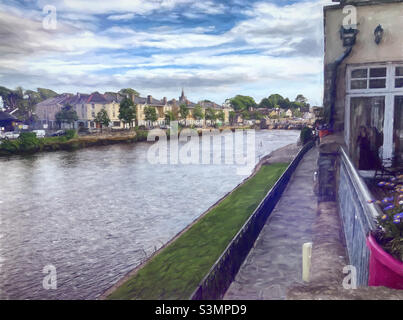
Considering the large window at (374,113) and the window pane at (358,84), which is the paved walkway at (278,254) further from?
the window pane at (358,84)

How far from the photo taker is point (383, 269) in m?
3.30

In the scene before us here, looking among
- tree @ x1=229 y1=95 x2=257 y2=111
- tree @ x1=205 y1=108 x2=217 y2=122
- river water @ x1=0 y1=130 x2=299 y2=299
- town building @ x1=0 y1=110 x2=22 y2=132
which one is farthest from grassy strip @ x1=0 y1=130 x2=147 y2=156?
tree @ x1=229 y1=95 x2=257 y2=111

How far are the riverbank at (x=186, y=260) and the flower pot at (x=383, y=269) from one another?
5.37m

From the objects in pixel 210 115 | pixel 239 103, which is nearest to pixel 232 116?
pixel 239 103

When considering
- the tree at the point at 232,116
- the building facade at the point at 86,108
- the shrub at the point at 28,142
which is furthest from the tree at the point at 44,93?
the shrub at the point at 28,142

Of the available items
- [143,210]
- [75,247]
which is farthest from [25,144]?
[75,247]

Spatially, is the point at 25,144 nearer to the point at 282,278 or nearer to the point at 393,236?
the point at 282,278

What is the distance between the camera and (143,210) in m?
18.8

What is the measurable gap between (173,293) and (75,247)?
6.93m

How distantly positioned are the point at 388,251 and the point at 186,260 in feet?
25.1

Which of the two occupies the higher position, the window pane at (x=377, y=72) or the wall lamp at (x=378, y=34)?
the wall lamp at (x=378, y=34)

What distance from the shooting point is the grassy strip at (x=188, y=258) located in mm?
8492

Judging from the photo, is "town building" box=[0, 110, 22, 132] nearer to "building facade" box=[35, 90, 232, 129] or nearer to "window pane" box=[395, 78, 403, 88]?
"building facade" box=[35, 90, 232, 129]

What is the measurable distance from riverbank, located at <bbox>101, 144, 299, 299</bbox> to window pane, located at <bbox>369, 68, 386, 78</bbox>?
684cm
